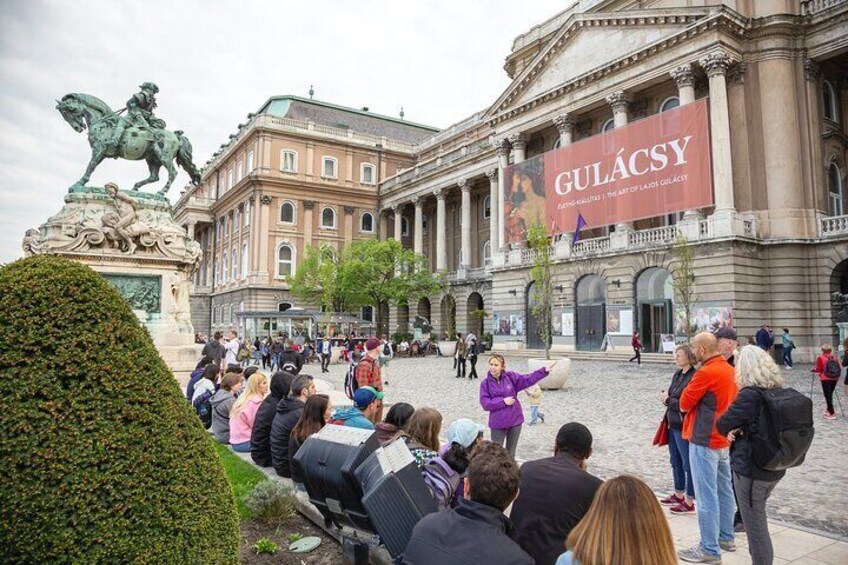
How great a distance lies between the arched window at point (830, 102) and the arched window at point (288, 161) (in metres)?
41.1

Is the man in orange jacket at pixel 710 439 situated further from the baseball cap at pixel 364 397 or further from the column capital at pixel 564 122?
the column capital at pixel 564 122

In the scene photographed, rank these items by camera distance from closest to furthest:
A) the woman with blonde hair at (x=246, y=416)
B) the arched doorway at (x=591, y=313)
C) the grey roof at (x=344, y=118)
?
the woman with blonde hair at (x=246, y=416) → the arched doorway at (x=591, y=313) → the grey roof at (x=344, y=118)

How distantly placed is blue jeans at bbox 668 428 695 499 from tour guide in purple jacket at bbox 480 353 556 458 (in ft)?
5.19

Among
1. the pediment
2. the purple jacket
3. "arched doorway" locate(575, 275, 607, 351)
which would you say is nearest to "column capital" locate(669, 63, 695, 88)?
the pediment

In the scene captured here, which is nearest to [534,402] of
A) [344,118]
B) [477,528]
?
[477,528]

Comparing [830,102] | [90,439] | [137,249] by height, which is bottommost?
[90,439]

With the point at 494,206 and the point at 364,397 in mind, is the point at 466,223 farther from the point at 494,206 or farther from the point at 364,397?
the point at 364,397

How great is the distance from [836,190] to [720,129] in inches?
299

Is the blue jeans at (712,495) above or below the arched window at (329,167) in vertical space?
below

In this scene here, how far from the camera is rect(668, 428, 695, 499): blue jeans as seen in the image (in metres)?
5.75

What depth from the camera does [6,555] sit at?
221 cm

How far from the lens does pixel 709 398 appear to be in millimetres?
4887

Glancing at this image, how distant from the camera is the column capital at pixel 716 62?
89.5 ft

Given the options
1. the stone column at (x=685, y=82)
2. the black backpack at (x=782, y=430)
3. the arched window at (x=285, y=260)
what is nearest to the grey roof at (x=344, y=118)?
the arched window at (x=285, y=260)
